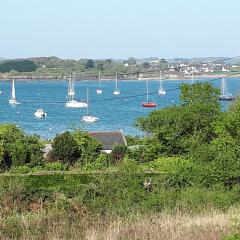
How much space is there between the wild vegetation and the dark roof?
1967mm

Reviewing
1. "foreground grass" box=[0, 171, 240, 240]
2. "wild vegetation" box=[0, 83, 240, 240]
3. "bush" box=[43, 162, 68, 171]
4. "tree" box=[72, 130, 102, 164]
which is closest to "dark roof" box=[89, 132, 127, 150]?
"tree" box=[72, 130, 102, 164]

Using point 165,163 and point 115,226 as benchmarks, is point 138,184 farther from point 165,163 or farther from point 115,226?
point 165,163

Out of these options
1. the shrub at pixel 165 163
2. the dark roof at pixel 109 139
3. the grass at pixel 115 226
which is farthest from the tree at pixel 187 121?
the grass at pixel 115 226

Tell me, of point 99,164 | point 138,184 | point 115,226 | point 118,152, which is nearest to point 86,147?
point 118,152

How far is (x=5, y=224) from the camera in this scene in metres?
9.74

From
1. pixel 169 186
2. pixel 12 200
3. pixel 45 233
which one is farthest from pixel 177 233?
pixel 169 186

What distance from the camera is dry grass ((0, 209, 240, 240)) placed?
907 cm

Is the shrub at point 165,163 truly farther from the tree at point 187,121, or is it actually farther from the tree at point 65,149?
the tree at point 65,149

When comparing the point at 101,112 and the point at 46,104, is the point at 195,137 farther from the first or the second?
the point at 46,104

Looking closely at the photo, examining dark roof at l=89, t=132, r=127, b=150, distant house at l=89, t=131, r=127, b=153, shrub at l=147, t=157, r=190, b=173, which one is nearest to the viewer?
shrub at l=147, t=157, r=190, b=173

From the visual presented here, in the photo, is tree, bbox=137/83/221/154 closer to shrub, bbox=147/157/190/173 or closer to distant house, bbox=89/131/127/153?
shrub, bbox=147/157/190/173

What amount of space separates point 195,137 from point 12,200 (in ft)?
43.9

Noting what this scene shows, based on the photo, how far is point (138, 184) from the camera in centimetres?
1429

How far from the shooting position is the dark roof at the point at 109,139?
30.9 metres
